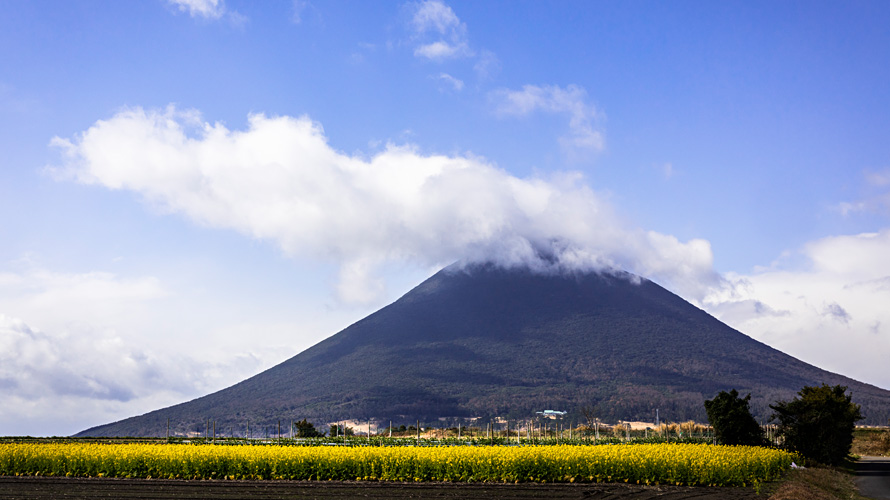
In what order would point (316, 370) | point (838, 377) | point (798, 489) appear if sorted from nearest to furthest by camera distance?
point (798, 489), point (838, 377), point (316, 370)

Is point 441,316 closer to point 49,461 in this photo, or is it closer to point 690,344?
point 690,344

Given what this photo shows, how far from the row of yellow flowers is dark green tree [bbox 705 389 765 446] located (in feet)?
15.6

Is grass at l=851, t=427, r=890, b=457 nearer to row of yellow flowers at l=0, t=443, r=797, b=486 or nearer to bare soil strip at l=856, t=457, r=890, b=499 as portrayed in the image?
bare soil strip at l=856, t=457, r=890, b=499

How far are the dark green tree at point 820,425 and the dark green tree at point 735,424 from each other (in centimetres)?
208

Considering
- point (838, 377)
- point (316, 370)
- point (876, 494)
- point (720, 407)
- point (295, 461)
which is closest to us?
point (876, 494)

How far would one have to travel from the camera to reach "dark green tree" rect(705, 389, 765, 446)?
3209cm

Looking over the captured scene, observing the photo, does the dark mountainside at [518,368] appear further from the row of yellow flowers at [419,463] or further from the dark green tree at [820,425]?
the row of yellow flowers at [419,463]

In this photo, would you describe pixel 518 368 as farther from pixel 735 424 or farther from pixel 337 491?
pixel 337 491

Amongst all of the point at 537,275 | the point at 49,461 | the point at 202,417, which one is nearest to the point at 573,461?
the point at 49,461

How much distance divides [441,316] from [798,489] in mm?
135784

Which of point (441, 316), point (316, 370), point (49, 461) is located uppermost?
point (441, 316)

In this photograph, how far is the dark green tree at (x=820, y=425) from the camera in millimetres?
32688

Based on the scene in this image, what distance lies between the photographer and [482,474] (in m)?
23.5

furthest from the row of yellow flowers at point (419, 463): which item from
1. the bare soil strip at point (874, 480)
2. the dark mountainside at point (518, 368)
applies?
the dark mountainside at point (518, 368)
